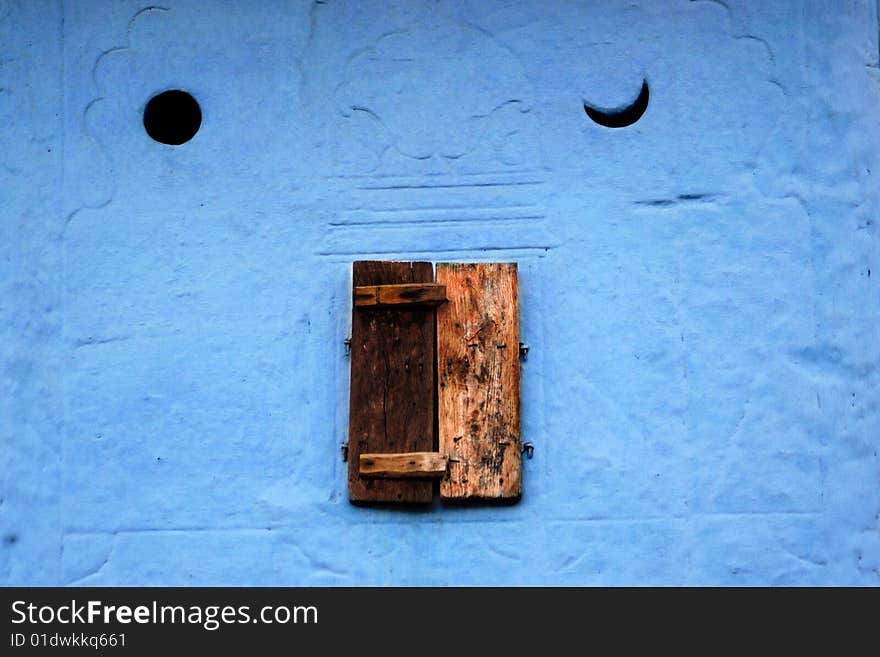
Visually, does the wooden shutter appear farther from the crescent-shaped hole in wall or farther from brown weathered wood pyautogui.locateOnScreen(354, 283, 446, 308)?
the crescent-shaped hole in wall

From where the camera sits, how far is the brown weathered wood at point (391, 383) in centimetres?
511

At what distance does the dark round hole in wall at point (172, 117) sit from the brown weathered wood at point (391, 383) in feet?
2.92

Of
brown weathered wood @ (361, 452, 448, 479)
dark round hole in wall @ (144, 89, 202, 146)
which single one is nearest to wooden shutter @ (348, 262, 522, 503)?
brown weathered wood @ (361, 452, 448, 479)

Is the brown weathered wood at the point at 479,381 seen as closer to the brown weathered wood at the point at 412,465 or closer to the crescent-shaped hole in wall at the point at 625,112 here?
the brown weathered wood at the point at 412,465

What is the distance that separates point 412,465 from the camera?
5.07m

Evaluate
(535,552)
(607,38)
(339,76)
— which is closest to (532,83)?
(607,38)

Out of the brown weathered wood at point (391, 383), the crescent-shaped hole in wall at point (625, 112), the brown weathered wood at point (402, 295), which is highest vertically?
the crescent-shaped hole in wall at point (625, 112)

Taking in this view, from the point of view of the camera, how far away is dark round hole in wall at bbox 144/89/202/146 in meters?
5.53

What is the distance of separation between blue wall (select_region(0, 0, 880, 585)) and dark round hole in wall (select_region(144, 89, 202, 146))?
51 millimetres

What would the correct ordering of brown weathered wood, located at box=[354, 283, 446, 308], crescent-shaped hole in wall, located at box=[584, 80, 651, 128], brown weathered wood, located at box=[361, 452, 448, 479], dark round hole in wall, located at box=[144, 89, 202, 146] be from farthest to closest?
dark round hole in wall, located at box=[144, 89, 202, 146]
crescent-shaped hole in wall, located at box=[584, 80, 651, 128]
brown weathered wood, located at box=[354, 283, 446, 308]
brown weathered wood, located at box=[361, 452, 448, 479]

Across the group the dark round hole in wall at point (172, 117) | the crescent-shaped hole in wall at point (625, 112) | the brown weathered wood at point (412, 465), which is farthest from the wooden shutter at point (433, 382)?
the dark round hole in wall at point (172, 117)

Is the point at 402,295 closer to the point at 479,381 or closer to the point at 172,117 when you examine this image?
the point at 479,381

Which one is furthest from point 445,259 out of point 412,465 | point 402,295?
point 412,465

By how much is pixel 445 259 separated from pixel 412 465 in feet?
2.41
